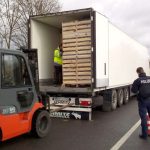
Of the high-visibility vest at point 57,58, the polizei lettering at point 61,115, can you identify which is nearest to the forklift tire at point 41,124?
the polizei lettering at point 61,115

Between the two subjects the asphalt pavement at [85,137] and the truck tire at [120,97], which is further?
the truck tire at [120,97]

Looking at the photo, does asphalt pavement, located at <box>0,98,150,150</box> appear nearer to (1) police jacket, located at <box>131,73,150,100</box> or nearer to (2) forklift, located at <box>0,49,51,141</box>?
Result: (2) forklift, located at <box>0,49,51,141</box>

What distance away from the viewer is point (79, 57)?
494 inches

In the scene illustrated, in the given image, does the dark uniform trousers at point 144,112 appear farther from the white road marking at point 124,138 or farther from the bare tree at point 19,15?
the bare tree at point 19,15

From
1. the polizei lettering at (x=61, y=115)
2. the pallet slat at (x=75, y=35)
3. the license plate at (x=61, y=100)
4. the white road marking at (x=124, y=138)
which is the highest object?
the pallet slat at (x=75, y=35)

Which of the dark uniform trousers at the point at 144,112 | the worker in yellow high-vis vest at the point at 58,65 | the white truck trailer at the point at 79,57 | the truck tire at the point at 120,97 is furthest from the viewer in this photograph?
the truck tire at the point at 120,97

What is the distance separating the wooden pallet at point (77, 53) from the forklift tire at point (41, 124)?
10.1 feet

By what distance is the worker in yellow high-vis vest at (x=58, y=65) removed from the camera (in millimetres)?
13492

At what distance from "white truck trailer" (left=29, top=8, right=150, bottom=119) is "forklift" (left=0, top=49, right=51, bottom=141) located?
108 inches

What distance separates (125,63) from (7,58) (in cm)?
983

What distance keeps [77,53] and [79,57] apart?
0.17m

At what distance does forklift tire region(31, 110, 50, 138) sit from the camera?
30.1 feet

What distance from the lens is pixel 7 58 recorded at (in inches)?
331

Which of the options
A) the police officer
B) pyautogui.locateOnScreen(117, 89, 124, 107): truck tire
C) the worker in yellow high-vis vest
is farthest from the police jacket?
pyautogui.locateOnScreen(117, 89, 124, 107): truck tire
